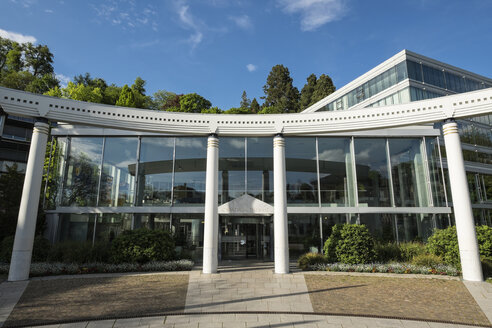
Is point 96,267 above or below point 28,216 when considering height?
below

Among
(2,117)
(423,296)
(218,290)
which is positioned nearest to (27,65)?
(2,117)

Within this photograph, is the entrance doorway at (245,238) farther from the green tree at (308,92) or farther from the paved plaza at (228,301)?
the green tree at (308,92)

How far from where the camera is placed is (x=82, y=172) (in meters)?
18.5

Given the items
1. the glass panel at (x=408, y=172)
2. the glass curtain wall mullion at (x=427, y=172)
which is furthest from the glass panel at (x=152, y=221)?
the glass curtain wall mullion at (x=427, y=172)

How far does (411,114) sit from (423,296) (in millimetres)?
7622

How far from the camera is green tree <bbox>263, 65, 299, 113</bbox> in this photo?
60.3 meters

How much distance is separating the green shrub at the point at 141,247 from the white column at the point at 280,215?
17.5ft

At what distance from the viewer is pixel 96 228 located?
1731 centimetres

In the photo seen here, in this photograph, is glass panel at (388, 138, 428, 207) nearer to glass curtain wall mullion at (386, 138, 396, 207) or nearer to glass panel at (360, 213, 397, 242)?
glass curtain wall mullion at (386, 138, 396, 207)

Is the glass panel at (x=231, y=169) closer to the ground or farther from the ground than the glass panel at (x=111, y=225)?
farther from the ground

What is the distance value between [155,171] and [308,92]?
43508mm

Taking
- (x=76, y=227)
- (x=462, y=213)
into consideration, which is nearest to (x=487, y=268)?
(x=462, y=213)

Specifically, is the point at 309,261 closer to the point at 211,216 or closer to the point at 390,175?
the point at 211,216

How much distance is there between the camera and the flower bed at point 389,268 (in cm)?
1240
